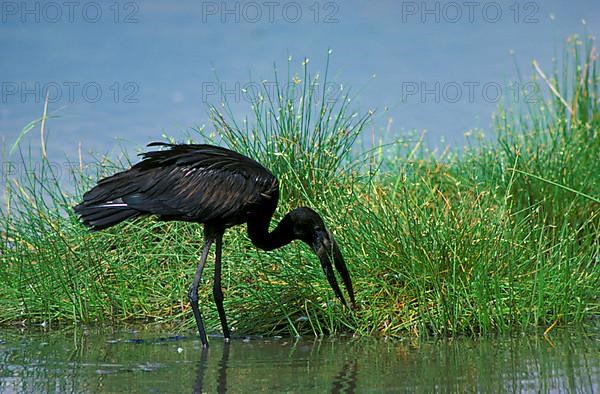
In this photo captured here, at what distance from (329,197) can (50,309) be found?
2333 millimetres

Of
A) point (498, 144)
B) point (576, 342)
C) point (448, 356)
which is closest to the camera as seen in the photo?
point (448, 356)

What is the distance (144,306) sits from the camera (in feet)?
24.2

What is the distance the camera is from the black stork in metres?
6.27

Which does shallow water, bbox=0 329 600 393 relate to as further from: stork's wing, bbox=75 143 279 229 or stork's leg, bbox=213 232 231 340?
stork's wing, bbox=75 143 279 229

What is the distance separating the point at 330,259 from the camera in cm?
626

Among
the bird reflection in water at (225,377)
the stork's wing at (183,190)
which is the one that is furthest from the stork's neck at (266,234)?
the bird reflection in water at (225,377)

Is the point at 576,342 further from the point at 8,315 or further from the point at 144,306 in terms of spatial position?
the point at 8,315

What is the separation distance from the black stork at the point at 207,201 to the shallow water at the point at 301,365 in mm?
484

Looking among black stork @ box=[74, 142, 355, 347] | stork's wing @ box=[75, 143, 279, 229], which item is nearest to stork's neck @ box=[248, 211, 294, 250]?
black stork @ box=[74, 142, 355, 347]

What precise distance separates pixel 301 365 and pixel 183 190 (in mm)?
1653

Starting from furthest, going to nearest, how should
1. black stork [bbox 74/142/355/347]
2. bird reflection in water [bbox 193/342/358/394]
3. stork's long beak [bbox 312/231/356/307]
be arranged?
black stork [bbox 74/142/355/347], stork's long beak [bbox 312/231/356/307], bird reflection in water [bbox 193/342/358/394]

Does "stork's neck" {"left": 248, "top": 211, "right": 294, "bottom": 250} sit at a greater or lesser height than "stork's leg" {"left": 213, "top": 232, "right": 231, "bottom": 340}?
greater

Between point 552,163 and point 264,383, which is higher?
point 552,163

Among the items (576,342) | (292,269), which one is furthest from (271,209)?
(576,342)
